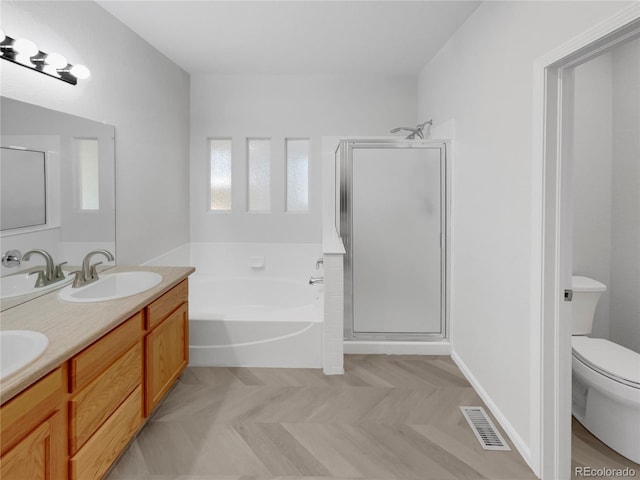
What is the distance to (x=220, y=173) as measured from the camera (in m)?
4.34

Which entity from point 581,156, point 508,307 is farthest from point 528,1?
point 508,307

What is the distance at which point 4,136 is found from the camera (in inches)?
71.2

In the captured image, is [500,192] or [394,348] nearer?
[500,192]

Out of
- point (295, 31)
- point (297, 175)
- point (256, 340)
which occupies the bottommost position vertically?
point (256, 340)

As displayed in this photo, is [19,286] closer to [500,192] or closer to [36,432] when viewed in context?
[36,432]

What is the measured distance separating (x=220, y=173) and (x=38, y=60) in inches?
92.3

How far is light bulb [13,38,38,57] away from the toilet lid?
→ 10.5ft

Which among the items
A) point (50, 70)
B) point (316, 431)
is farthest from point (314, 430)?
point (50, 70)

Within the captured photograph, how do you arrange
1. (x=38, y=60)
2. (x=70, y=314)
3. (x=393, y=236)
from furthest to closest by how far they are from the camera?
(x=393, y=236) < (x=38, y=60) < (x=70, y=314)

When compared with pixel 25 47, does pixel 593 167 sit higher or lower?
lower

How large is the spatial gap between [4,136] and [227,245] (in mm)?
2544

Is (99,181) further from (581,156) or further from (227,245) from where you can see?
(581,156)

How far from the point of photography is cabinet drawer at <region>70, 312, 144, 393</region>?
144cm

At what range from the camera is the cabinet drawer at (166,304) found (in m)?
2.11
